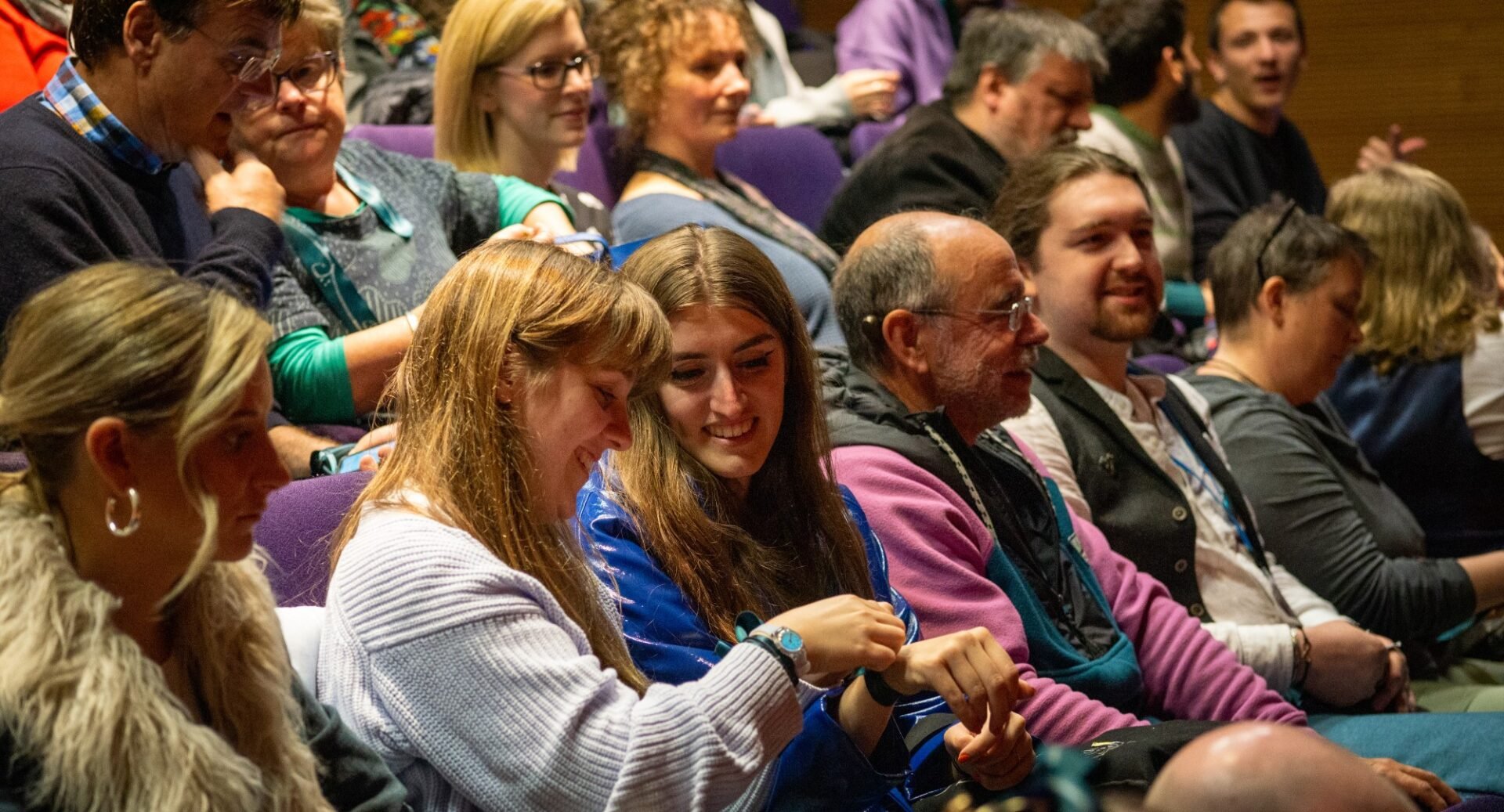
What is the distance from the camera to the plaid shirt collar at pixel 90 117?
1862 millimetres

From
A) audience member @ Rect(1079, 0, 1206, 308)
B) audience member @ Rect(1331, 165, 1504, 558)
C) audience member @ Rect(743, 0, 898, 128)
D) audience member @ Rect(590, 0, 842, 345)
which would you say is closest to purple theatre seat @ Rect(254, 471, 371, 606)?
audience member @ Rect(590, 0, 842, 345)

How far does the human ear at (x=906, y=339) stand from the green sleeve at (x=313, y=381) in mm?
713

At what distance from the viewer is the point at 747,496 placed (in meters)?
1.84

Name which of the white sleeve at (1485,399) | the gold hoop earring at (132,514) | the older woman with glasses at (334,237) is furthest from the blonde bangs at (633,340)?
the white sleeve at (1485,399)

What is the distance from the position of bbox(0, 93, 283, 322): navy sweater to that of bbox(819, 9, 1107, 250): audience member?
1.64 m

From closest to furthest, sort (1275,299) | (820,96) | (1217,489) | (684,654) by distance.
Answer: (684,654)
(1217,489)
(1275,299)
(820,96)

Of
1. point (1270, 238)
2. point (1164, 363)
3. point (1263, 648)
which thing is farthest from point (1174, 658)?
point (1164, 363)

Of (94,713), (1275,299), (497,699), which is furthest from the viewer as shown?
(1275,299)

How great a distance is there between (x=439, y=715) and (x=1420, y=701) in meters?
2.00

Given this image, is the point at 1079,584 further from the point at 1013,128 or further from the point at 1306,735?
the point at 1013,128

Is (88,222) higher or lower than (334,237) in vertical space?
higher

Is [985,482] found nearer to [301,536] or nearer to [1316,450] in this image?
[301,536]

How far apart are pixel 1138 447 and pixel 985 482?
44 centimetres

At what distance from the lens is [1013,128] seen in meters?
3.54
